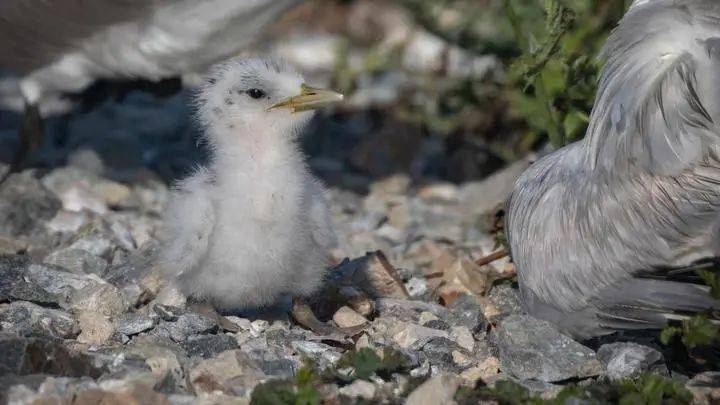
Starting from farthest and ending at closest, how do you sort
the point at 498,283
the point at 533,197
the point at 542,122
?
the point at 542,122
the point at 498,283
the point at 533,197

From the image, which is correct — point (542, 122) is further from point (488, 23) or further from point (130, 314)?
point (130, 314)

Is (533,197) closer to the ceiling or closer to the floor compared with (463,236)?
closer to the ceiling

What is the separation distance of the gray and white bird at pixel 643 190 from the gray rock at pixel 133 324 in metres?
1.12

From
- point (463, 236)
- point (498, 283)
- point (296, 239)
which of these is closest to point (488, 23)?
point (463, 236)

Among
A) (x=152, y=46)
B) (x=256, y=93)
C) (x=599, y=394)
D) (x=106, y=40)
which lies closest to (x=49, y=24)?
(x=106, y=40)

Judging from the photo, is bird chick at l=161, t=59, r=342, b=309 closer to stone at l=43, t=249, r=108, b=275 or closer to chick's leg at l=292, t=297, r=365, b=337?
chick's leg at l=292, t=297, r=365, b=337

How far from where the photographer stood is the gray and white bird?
374cm

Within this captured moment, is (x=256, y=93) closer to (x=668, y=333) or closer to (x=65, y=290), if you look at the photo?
(x=65, y=290)

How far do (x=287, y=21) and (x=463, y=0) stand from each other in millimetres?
1727

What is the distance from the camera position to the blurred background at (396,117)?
20.8 ft

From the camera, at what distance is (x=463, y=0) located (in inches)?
286

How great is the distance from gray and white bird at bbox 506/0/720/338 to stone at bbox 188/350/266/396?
2.93 feet

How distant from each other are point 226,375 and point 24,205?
7.02 feet

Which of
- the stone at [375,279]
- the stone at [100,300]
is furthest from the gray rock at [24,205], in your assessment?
the stone at [375,279]
